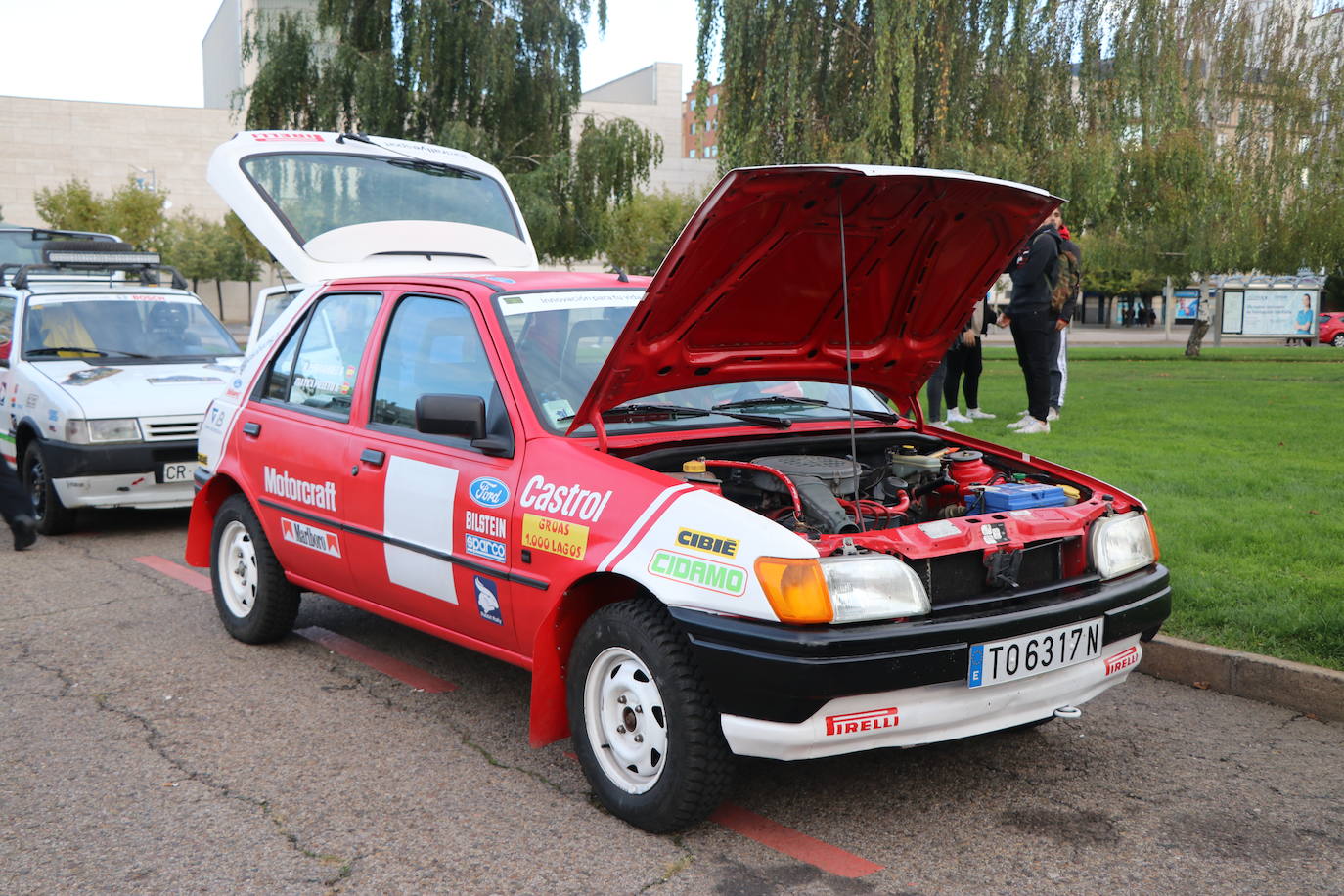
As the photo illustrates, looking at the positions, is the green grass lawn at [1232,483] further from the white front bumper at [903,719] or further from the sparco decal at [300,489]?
the sparco decal at [300,489]

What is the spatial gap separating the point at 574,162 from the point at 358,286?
19238mm

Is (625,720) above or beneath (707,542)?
beneath

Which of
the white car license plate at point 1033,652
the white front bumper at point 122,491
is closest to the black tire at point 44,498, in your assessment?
the white front bumper at point 122,491

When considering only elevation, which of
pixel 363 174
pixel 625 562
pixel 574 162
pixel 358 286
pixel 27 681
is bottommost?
pixel 27 681

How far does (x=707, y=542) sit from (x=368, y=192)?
5.14m

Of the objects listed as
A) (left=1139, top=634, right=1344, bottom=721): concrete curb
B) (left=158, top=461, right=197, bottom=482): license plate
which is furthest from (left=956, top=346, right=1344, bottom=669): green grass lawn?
(left=158, top=461, right=197, bottom=482): license plate

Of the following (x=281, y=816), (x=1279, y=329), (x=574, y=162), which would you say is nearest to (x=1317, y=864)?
(x=281, y=816)

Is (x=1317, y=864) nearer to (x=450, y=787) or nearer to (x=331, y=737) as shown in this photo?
(x=450, y=787)

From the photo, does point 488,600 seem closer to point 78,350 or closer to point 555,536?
point 555,536

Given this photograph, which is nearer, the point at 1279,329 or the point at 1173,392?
the point at 1173,392

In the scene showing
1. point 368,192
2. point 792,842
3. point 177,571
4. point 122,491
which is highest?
point 368,192

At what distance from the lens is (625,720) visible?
11.9 ft

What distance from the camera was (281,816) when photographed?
145 inches

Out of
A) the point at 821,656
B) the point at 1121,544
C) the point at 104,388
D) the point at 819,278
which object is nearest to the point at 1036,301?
the point at 819,278
